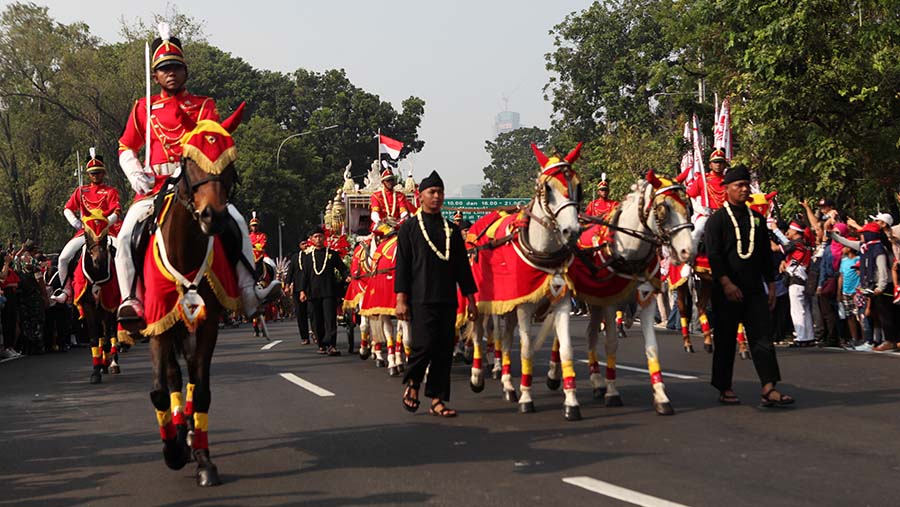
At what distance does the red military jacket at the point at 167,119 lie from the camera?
921cm

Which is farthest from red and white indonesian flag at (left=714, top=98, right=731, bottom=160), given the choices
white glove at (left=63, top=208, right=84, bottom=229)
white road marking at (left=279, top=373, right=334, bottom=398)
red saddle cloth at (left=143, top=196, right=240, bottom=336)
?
red saddle cloth at (left=143, top=196, right=240, bottom=336)

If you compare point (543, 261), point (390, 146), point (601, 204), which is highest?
point (390, 146)

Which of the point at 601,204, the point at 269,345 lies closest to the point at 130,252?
the point at 601,204

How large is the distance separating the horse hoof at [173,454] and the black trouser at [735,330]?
5.70 metres

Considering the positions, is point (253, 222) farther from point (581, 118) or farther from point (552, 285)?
point (581, 118)

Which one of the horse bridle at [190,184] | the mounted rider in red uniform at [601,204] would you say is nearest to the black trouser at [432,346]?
the horse bridle at [190,184]

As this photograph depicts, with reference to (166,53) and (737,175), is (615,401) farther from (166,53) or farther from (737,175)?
(166,53)

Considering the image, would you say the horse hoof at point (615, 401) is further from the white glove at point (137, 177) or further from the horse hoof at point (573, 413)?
the white glove at point (137, 177)

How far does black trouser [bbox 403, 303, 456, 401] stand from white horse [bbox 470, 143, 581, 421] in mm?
791

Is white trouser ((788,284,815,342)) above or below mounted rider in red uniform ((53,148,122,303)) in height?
below

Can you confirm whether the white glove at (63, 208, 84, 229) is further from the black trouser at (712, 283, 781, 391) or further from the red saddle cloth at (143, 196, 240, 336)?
the black trouser at (712, 283, 781, 391)

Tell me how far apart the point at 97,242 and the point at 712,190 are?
9.34m

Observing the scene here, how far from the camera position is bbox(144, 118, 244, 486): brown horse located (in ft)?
26.3

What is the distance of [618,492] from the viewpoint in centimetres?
725
